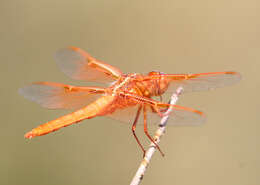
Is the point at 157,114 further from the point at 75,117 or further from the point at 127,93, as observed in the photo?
the point at 75,117

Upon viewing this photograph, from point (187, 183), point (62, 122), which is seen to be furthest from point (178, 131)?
point (62, 122)

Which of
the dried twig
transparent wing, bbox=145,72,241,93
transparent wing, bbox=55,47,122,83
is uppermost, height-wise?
transparent wing, bbox=145,72,241,93

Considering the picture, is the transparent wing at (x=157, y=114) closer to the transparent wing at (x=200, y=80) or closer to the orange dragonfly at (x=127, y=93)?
the orange dragonfly at (x=127, y=93)

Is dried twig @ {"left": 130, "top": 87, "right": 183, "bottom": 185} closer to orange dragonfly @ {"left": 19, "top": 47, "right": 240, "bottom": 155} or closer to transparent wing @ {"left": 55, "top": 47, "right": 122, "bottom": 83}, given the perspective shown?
orange dragonfly @ {"left": 19, "top": 47, "right": 240, "bottom": 155}

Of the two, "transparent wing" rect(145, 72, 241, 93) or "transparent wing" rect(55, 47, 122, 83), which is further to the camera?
"transparent wing" rect(55, 47, 122, 83)

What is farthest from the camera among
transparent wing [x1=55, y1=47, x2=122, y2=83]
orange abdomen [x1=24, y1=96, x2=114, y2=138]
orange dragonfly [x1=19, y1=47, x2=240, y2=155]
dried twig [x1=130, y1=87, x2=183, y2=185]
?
transparent wing [x1=55, y1=47, x2=122, y2=83]

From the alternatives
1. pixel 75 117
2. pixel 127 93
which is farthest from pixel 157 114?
pixel 75 117

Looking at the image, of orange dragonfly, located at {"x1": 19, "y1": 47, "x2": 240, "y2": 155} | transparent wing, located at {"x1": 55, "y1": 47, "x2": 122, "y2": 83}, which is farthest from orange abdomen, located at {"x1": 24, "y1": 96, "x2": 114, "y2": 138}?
transparent wing, located at {"x1": 55, "y1": 47, "x2": 122, "y2": 83}
